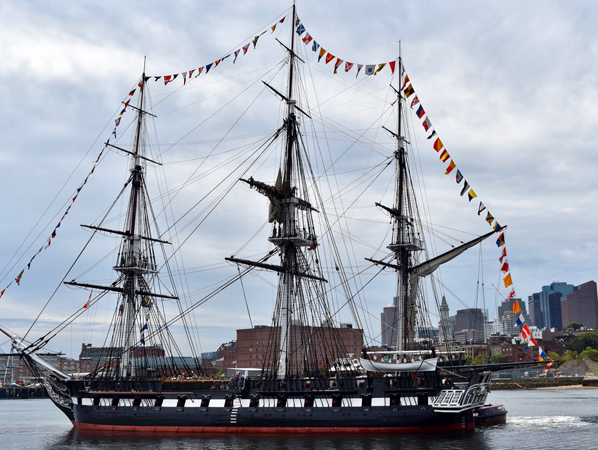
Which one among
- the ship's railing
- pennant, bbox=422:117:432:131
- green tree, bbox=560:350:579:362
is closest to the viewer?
the ship's railing

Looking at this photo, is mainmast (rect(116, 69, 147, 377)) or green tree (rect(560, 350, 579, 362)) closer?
mainmast (rect(116, 69, 147, 377))

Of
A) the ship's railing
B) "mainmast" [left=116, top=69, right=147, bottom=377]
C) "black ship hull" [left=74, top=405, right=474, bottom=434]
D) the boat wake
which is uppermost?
"mainmast" [left=116, top=69, right=147, bottom=377]

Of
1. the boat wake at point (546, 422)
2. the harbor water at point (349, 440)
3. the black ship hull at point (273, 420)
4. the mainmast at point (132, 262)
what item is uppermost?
the mainmast at point (132, 262)

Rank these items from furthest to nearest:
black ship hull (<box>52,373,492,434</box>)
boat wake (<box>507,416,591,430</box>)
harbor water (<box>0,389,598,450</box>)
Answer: boat wake (<box>507,416,591,430</box>) < black ship hull (<box>52,373,492,434</box>) < harbor water (<box>0,389,598,450</box>)

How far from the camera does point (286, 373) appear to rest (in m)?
49.0

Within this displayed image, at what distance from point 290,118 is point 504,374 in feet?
522

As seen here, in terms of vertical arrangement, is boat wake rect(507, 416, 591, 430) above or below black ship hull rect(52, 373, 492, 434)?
below

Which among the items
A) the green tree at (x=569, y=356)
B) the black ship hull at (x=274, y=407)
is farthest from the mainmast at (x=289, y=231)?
the green tree at (x=569, y=356)

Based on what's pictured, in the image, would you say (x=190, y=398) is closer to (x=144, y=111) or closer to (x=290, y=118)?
(x=290, y=118)

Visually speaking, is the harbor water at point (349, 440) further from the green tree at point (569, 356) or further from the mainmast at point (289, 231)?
the green tree at point (569, 356)

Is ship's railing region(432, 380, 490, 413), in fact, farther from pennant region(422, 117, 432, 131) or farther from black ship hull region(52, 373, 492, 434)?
pennant region(422, 117, 432, 131)

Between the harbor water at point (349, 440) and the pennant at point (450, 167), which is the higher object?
the pennant at point (450, 167)

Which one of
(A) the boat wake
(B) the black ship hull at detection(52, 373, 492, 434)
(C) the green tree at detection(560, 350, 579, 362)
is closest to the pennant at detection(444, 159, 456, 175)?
(B) the black ship hull at detection(52, 373, 492, 434)

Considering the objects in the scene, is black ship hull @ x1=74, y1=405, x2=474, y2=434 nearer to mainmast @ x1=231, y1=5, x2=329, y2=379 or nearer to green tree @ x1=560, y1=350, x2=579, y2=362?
mainmast @ x1=231, y1=5, x2=329, y2=379
